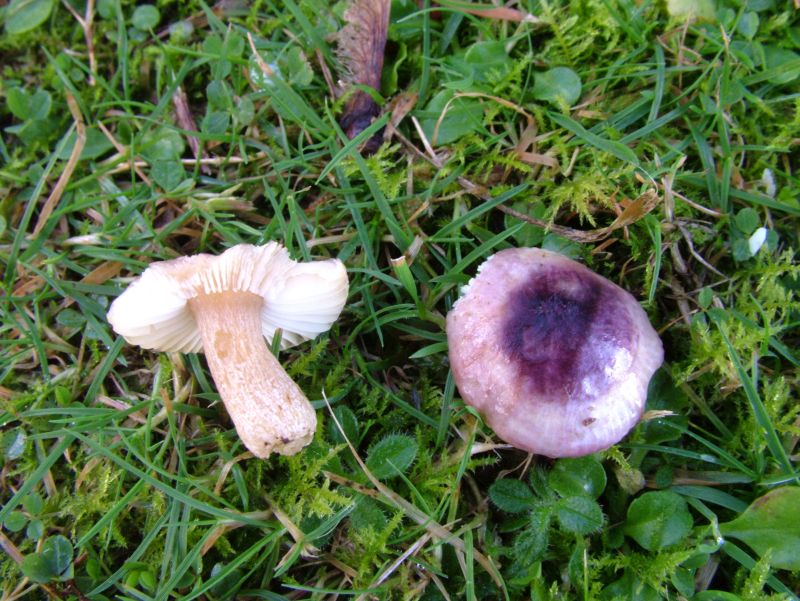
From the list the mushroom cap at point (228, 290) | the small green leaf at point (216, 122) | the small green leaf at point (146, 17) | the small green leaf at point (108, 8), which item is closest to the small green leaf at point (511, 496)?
the mushroom cap at point (228, 290)

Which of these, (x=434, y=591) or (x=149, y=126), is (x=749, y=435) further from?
(x=149, y=126)

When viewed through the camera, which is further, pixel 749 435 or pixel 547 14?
pixel 547 14

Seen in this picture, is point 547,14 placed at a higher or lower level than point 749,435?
higher

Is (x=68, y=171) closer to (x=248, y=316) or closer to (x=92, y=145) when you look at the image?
(x=92, y=145)

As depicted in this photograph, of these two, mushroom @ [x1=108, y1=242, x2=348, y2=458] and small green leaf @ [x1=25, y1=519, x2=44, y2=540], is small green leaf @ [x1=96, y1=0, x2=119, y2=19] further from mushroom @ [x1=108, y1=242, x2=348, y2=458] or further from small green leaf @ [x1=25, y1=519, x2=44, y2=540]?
small green leaf @ [x1=25, y1=519, x2=44, y2=540]

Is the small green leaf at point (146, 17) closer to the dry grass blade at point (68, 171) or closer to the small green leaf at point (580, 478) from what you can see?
the dry grass blade at point (68, 171)

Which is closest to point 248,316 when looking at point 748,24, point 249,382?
point 249,382

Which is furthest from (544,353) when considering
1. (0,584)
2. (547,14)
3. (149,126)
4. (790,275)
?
(0,584)

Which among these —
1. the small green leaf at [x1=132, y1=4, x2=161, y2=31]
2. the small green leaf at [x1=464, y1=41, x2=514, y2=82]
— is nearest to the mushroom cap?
the small green leaf at [x1=464, y1=41, x2=514, y2=82]
